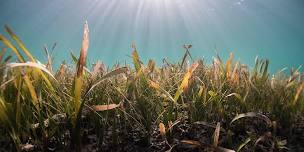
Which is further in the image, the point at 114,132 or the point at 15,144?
the point at 114,132

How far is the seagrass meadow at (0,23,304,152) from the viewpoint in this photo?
132cm

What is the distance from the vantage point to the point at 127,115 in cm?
163

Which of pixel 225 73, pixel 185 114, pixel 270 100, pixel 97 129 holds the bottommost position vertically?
pixel 97 129

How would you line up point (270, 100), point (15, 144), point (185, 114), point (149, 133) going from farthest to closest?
point (270, 100)
point (185, 114)
point (149, 133)
point (15, 144)

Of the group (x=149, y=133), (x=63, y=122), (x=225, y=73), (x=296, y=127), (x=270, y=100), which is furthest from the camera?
(x=225, y=73)

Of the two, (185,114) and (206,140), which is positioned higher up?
(185,114)

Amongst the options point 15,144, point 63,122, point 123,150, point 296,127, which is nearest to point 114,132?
point 123,150

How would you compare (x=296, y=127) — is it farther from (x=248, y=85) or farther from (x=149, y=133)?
(x=149, y=133)

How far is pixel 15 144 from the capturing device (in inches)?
50.9

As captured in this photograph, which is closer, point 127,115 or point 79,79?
point 79,79

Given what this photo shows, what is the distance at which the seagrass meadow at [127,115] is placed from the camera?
4.34 feet

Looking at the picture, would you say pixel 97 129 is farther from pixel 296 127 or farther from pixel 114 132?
pixel 296 127

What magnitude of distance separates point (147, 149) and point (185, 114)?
41 cm

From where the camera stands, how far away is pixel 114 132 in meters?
1.45
